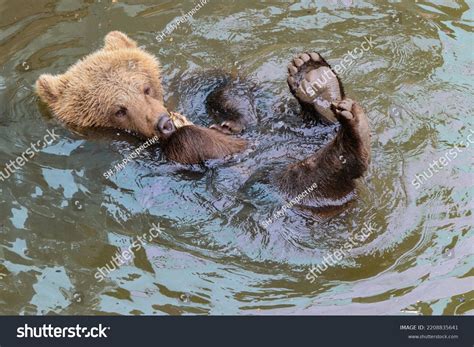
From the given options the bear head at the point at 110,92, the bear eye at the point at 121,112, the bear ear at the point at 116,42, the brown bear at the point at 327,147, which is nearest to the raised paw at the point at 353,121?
the brown bear at the point at 327,147

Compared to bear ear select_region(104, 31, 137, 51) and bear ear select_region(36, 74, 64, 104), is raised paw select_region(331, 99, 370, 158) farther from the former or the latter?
bear ear select_region(36, 74, 64, 104)

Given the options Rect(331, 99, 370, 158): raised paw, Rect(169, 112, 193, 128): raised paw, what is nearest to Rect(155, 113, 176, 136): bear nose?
Rect(169, 112, 193, 128): raised paw

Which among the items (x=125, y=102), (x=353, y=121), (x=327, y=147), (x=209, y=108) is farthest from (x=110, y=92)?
(x=353, y=121)

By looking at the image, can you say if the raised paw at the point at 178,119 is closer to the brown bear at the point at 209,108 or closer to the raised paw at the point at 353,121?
the brown bear at the point at 209,108

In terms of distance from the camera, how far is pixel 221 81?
22.4 feet

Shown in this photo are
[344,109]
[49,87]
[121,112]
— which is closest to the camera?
[344,109]

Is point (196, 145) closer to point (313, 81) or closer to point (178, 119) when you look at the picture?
point (178, 119)

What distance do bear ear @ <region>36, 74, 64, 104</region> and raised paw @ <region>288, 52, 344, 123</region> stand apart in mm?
2174

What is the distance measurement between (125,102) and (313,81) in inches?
65.7

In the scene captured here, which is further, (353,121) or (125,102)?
(125,102)

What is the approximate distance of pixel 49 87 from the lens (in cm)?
637

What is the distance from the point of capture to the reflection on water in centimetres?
502
